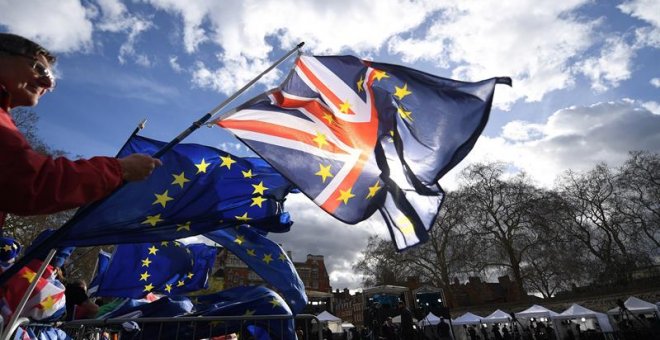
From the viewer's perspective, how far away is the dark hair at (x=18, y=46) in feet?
5.53

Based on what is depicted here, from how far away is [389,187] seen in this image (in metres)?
3.75

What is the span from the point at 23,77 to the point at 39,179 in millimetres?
747

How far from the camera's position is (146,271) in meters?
5.14

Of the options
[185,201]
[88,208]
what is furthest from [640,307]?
[88,208]

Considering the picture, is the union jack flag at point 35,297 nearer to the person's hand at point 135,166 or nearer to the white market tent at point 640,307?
the person's hand at point 135,166

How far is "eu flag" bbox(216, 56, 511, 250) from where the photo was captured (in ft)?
11.7

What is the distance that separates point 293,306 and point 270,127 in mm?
2686

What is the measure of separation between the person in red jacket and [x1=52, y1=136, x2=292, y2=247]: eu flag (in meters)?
1.20

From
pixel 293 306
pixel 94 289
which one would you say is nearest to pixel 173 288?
pixel 94 289

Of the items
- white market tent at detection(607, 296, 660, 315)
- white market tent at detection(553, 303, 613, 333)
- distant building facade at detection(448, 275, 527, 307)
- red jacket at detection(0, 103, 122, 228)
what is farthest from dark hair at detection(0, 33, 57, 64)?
distant building facade at detection(448, 275, 527, 307)

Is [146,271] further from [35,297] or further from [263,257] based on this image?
[35,297]

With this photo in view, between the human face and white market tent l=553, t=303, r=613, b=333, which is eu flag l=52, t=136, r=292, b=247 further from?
white market tent l=553, t=303, r=613, b=333

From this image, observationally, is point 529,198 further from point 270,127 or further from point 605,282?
point 270,127

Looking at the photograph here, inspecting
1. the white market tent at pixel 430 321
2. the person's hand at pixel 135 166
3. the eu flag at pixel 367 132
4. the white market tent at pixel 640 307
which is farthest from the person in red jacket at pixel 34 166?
the white market tent at pixel 640 307
